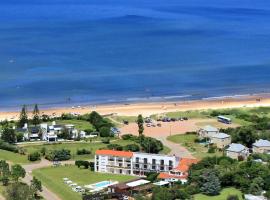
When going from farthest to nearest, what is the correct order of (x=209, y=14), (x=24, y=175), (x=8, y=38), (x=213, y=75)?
1. (x=209, y=14)
2. (x=8, y=38)
3. (x=213, y=75)
4. (x=24, y=175)

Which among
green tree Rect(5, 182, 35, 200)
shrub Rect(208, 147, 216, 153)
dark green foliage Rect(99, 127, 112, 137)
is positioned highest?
dark green foliage Rect(99, 127, 112, 137)

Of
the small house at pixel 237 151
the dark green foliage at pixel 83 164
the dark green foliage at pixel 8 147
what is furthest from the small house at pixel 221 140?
the dark green foliage at pixel 8 147

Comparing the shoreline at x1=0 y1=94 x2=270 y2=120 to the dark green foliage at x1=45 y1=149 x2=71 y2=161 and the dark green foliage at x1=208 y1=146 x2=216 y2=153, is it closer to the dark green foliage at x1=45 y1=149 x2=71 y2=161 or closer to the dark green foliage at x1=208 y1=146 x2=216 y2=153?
the dark green foliage at x1=208 y1=146 x2=216 y2=153

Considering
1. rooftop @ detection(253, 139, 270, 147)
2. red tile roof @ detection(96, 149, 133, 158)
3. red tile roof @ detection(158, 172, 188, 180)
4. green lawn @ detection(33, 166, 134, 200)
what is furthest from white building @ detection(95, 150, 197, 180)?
rooftop @ detection(253, 139, 270, 147)

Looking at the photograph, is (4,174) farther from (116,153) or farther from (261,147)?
(261,147)

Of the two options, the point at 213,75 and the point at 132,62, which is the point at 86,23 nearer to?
the point at 132,62

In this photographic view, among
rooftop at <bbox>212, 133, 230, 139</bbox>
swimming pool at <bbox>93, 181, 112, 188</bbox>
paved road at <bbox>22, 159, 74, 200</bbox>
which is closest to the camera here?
paved road at <bbox>22, 159, 74, 200</bbox>

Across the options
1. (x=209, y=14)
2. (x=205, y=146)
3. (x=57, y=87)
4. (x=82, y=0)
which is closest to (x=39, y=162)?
(x=205, y=146)
